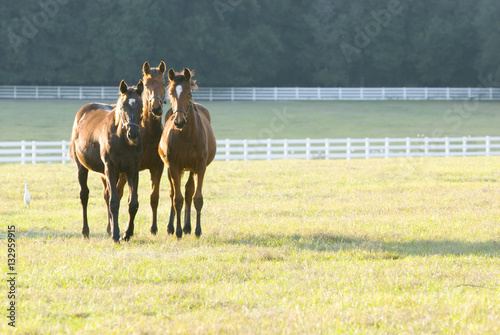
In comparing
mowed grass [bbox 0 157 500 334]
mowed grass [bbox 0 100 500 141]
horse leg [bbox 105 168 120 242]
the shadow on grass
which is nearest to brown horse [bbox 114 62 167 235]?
mowed grass [bbox 0 157 500 334]

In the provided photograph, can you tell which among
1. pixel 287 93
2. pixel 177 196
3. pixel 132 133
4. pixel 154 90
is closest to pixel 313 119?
pixel 287 93

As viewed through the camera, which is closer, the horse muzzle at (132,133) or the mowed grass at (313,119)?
the horse muzzle at (132,133)

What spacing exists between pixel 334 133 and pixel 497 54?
26.1m

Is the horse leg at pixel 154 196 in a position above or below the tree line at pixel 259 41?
below

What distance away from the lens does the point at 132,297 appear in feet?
20.8

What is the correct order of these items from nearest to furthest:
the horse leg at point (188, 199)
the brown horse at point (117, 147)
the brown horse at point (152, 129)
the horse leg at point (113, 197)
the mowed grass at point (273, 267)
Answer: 1. the mowed grass at point (273, 267)
2. the brown horse at point (117, 147)
3. the horse leg at point (113, 197)
4. the brown horse at point (152, 129)
5. the horse leg at point (188, 199)

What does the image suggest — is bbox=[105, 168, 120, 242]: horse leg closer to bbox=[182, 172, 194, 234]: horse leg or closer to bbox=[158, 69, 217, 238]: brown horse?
bbox=[158, 69, 217, 238]: brown horse

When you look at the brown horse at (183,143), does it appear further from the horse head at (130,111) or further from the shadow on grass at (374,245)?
the shadow on grass at (374,245)

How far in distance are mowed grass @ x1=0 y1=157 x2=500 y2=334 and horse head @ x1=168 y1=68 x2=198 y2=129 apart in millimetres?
1674

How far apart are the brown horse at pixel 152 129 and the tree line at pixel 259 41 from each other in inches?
1857

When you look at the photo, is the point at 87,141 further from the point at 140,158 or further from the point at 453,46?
the point at 453,46

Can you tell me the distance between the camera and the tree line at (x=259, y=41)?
185 feet

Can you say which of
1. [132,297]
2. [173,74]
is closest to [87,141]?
[173,74]

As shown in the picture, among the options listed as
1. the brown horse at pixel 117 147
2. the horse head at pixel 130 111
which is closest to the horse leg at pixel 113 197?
the brown horse at pixel 117 147
